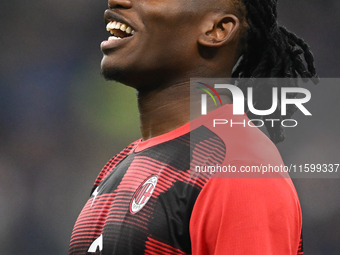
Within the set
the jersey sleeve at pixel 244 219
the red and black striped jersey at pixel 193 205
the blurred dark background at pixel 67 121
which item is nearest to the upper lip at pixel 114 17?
the red and black striped jersey at pixel 193 205

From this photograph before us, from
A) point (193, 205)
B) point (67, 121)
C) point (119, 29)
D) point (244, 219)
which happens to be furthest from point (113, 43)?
point (67, 121)

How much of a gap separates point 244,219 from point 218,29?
2.85 ft

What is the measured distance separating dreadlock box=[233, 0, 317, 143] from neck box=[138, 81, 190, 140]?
338mm

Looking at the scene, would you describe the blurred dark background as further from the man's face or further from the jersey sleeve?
the jersey sleeve

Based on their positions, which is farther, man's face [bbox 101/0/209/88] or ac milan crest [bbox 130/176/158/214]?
man's face [bbox 101/0/209/88]

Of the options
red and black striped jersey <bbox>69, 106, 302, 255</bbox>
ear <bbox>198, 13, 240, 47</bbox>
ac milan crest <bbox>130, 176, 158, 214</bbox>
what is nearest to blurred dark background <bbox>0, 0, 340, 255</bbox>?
ear <bbox>198, 13, 240, 47</bbox>

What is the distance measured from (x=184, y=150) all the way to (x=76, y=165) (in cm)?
459

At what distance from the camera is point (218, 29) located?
8.38ft

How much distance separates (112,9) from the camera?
2609 mm

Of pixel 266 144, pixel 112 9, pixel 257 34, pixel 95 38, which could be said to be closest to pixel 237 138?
pixel 266 144

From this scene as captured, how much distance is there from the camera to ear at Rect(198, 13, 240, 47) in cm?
252

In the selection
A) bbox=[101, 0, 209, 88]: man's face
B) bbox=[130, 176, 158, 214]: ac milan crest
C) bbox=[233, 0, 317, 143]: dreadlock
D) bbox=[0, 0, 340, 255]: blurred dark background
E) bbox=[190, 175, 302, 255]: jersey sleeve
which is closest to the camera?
bbox=[190, 175, 302, 255]: jersey sleeve

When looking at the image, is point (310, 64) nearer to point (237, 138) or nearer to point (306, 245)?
point (237, 138)

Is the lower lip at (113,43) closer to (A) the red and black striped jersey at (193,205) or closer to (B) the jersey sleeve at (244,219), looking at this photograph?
(A) the red and black striped jersey at (193,205)
